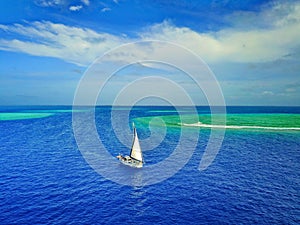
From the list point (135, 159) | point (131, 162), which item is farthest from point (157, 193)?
point (135, 159)

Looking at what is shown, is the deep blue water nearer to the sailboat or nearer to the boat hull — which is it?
the sailboat

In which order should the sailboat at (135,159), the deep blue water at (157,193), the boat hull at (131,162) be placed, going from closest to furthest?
the deep blue water at (157,193), the boat hull at (131,162), the sailboat at (135,159)

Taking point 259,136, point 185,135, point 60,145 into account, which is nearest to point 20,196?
point 60,145

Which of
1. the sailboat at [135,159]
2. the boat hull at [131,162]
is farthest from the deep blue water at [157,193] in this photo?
the boat hull at [131,162]

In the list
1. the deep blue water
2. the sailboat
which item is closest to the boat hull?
the sailboat

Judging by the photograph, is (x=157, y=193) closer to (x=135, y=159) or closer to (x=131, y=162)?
(x=131, y=162)

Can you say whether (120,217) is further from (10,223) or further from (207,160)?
(207,160)

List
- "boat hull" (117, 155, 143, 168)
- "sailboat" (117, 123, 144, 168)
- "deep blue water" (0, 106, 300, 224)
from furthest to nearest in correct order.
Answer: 1. "sailboat" (117, 123, 144, 168)
2. "boat hull" (117, 155, 143, 168)
3. "deep blue water" (0, 106, 300, 224)

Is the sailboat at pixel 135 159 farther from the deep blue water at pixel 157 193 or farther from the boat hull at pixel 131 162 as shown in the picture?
the deep blue water at pixel 157 193
